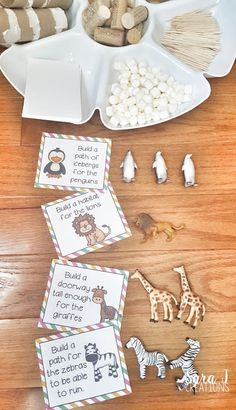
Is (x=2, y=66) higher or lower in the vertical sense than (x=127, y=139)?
higher

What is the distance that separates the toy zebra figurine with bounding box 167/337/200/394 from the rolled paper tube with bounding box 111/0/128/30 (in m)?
0.62

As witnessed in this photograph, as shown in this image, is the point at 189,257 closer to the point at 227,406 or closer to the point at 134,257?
the point at 134,257

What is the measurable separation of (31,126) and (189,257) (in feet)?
1.28

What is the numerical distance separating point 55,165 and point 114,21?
0.31 m

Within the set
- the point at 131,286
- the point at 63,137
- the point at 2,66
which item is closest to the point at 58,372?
the point at 131,286

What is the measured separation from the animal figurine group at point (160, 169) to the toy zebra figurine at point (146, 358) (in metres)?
0.29

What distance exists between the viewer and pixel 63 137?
963 mm

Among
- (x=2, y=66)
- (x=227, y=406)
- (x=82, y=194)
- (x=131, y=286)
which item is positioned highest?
(x=2, y=66)

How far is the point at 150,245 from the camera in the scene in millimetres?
909

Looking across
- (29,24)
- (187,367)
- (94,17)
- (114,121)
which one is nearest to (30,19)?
(29,24)

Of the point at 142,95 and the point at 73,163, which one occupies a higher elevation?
the point at 142,95

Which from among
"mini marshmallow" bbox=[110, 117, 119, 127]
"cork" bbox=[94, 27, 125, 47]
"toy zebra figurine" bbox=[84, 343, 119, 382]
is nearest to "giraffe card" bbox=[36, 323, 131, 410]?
"toy zebra figurine" bbox=[84, 343, 119, 382]

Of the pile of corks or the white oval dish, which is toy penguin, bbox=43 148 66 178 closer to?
the white oval dish

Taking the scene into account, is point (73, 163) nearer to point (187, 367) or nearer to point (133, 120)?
point (133, 120)
